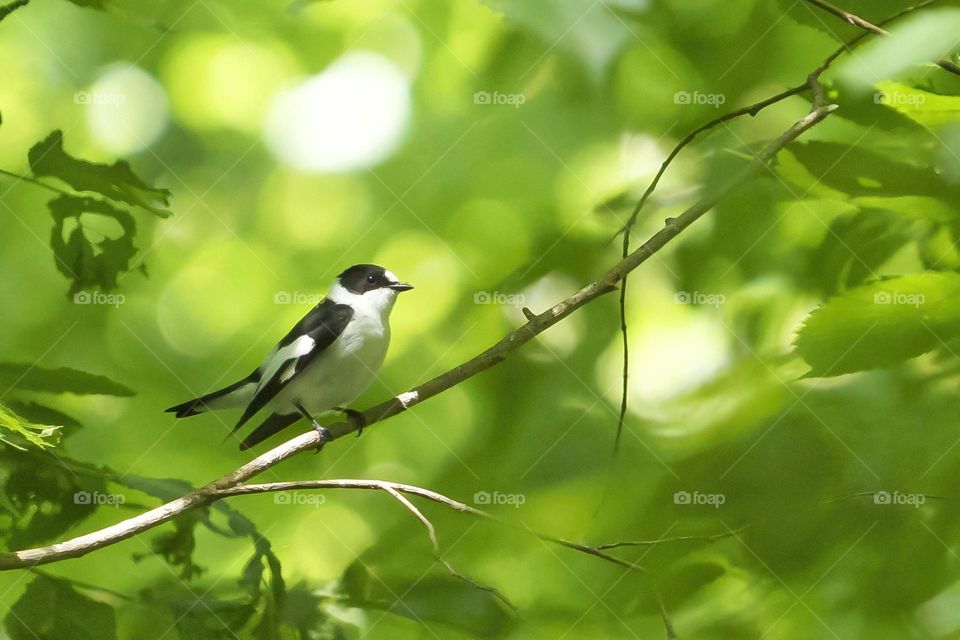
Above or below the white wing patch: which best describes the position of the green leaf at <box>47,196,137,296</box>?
above

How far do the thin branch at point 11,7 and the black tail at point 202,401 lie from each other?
0.84 meters

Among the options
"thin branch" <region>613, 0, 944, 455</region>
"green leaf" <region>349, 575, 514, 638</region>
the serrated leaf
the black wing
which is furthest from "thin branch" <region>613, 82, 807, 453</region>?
the black wing

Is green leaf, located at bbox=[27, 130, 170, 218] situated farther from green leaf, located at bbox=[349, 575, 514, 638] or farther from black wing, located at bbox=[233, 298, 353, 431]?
green leaf, located at bbox=[349, 575, 514, 638]

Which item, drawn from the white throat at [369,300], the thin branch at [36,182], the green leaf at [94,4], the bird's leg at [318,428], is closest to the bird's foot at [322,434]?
the bird's leg at [318,428]

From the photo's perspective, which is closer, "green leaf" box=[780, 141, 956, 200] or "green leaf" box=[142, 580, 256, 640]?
"green leaf" box=[142, 580, 256, 640]

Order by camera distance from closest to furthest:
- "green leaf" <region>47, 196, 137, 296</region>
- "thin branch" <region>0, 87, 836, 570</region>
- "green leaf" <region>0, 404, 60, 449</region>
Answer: "green leaf" <region>0, 404, 60, 449</region> < "thin branch" <region>0, 87, 836, 570</region> < "green leaf" <region>47, 196, 137, 296</region>

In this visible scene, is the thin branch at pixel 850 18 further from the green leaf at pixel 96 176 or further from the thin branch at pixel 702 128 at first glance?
the green leaf at pixel 96 176

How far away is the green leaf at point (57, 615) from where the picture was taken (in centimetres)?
163

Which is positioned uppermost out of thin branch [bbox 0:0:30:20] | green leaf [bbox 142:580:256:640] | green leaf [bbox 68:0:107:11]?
thin branch [bbox 0:0:30:20]

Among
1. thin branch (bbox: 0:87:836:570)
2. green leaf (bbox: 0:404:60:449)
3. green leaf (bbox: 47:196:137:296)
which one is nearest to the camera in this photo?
green leaf (bbox: 0:404:60:449)

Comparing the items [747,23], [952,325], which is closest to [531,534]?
[952,325]

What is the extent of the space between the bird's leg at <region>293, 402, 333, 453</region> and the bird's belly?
3 cm

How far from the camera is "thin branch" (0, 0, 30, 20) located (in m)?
1.71

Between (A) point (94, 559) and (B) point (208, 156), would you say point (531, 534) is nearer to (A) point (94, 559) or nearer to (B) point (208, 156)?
(A) point (94, 559)
